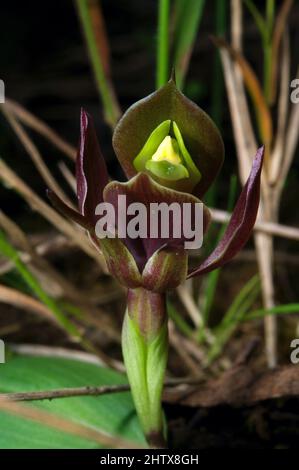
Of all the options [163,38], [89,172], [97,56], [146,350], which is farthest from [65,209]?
[97,56]

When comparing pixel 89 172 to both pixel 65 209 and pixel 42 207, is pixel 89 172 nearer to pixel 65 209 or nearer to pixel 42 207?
pixel 65 209

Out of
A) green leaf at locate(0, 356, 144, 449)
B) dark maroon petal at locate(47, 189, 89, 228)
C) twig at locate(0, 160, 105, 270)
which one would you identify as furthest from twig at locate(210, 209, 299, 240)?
dark maroon petal at locate(47, 189, 89, 228)

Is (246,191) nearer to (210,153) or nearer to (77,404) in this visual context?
(210,153)

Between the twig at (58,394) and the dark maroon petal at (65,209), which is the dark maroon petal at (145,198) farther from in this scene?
the twig at (58,394)

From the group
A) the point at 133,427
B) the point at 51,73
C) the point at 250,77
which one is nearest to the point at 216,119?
the point at 250,77

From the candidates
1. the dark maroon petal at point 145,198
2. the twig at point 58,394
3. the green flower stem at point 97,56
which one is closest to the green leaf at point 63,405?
the twig at point 58,394

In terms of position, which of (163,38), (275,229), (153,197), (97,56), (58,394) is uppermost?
(97,56)

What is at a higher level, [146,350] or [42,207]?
[42,207]
